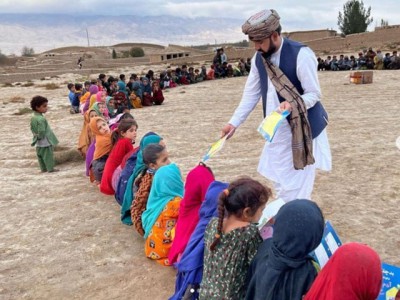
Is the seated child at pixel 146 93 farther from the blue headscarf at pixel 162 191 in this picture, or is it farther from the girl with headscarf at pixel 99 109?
the blue headscarf at pixel 162 191

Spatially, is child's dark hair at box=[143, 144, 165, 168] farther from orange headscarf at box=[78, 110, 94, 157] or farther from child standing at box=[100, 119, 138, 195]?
orange headscarf at box=[78, 110, 94, 157]

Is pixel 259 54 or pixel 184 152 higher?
pixel 259 54

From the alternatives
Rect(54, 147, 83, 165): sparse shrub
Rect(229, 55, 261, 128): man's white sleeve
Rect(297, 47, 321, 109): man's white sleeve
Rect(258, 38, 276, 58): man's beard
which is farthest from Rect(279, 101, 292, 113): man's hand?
Rect(54, 147, 83, 165): sparse shrub

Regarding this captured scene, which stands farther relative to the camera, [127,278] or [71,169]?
[71,169]

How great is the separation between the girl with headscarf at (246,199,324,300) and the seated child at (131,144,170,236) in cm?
202

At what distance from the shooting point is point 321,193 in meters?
4.73

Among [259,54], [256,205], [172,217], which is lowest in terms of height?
[172,217]

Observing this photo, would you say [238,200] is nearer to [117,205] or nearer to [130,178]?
[130,178]

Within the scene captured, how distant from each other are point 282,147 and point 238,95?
11398 mm

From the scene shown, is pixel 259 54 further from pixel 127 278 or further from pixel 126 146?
pixel 126 146

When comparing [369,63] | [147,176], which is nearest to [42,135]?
[147,176]

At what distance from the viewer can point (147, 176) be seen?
12.5ft

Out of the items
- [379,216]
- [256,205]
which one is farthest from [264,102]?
[379,216]

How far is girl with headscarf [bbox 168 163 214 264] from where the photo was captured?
2.88 metres
